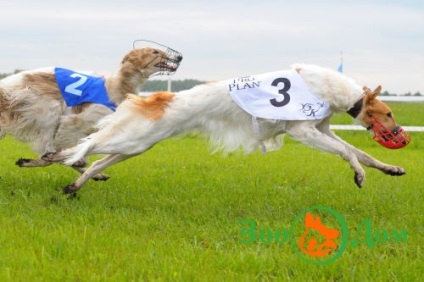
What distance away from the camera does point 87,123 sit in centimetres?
747

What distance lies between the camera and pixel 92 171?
22.6 feet

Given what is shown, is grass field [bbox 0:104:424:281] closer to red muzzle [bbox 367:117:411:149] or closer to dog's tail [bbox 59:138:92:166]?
dog's tail [bbox 59:138:92:166]

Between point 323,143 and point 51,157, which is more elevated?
point 323,143

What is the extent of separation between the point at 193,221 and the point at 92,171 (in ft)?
4.68

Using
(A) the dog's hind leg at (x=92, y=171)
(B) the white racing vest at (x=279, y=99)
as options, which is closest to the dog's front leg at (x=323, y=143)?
(B) the white racing vest at (x=279, y=99)

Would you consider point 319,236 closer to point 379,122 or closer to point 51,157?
point 379,122

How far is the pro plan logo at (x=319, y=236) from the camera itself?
16.0ft

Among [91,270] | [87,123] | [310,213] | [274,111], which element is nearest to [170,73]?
[87,123]

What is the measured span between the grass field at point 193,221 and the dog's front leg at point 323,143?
42cm

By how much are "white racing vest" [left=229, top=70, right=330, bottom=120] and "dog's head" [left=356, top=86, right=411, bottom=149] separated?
0.40 meters

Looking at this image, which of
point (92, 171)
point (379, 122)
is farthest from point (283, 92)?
point (92, 171)

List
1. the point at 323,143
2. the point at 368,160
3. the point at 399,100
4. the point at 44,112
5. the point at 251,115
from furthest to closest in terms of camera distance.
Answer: the point at 399,100 < the point at 44,112 < the point at 368,160 < the point at 251,115 < the point at 323,143

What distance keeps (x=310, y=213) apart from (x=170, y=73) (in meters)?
2.58

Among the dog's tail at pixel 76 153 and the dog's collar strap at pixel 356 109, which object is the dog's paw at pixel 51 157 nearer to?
the dog's tail at pixel 76 153
